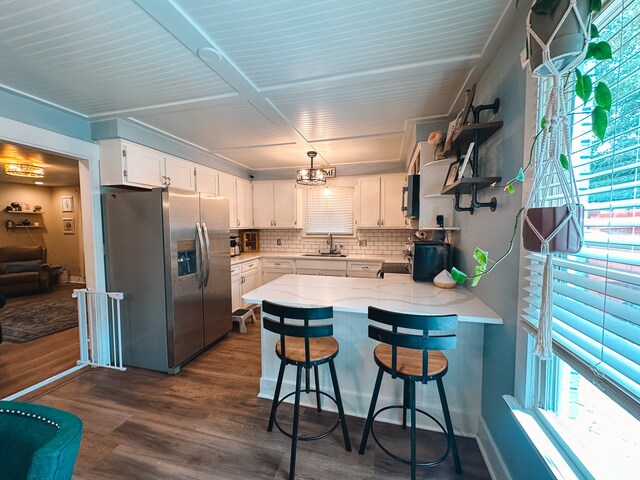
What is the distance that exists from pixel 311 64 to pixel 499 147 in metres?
1.19

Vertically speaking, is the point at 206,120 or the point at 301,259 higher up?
the point at 206,120

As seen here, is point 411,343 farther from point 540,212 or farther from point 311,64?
point 311,64

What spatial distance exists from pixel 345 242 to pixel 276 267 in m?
1.28

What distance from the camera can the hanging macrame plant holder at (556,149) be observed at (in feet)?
2.13

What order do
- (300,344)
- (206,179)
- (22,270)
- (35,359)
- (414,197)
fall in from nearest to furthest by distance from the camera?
1. (300,344)
2. (414,197)
3. (35,359)
4. (206,179)
5. (22,270)

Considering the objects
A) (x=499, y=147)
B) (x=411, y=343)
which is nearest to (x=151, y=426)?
(x=411, y=343)

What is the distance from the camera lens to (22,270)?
519 centimetres

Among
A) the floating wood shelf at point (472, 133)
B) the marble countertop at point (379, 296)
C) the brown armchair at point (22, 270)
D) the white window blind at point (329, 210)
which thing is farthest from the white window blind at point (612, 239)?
the brown armchair at point (22, 270)

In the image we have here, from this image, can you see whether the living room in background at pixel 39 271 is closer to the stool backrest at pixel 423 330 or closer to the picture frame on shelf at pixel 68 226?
the picture frame on shelf at pixel 68 226

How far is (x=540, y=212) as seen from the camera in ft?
2.37

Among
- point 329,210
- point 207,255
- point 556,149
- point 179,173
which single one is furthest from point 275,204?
point 556,149

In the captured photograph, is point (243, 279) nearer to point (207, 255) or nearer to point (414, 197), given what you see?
point (207, 255)

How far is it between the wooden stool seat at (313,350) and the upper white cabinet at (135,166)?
2.23m

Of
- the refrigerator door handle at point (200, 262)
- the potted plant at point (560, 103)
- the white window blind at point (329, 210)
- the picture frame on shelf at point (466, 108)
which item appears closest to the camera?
the potted plant at point (560, 103)
